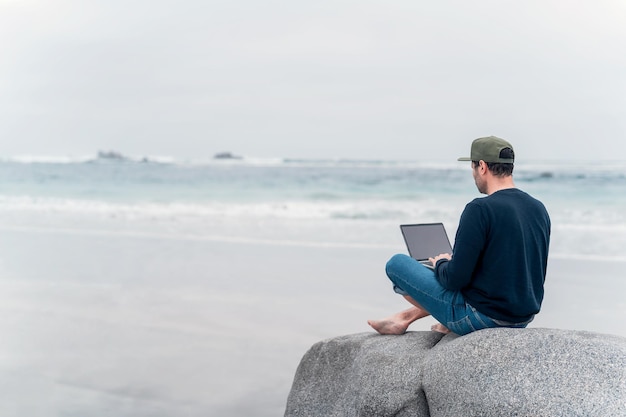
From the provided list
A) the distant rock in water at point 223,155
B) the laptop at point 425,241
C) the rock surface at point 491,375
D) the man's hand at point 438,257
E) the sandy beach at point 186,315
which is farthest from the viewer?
the distant rock in water at point 223,155

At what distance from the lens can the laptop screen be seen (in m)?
4.31

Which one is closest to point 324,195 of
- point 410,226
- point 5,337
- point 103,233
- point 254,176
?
point 254,176

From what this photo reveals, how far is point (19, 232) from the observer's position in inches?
548

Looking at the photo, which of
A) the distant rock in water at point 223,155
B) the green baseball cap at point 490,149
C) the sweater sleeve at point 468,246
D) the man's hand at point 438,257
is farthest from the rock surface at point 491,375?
the distant rock in water at point 223,155

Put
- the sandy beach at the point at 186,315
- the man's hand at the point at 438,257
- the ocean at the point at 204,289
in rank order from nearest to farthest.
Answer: the man's hand at the point at 438,257 < the sandy beach at the point at 186,315 < the ocean at the point at 204,289

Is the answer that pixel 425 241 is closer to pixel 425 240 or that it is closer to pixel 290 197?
pixel 425 240

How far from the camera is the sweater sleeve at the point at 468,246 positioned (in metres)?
3.60

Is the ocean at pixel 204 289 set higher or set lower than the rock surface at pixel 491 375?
lower

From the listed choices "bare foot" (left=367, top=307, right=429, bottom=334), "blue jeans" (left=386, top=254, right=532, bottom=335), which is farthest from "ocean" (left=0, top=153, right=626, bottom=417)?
"blue jeans" (left=386, top=254, right=532, bottom=335)

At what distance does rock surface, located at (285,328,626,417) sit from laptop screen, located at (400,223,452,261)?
47cm

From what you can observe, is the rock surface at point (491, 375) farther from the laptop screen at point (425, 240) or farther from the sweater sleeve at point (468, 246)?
the laptop screen at point (425, 240)

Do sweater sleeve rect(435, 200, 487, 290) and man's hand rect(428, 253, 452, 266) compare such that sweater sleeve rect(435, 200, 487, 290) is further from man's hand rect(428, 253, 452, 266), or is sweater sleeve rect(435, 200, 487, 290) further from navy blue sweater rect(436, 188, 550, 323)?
man's hand rect(428, 253, 452, 266)

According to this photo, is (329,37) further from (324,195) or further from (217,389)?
(217,389)

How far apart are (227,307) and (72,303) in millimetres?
1728
